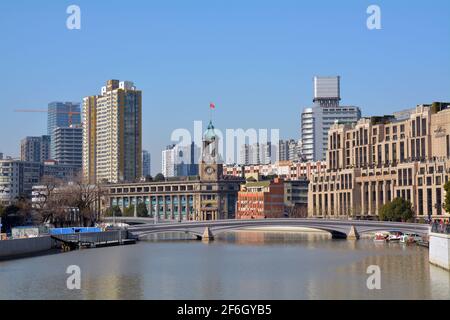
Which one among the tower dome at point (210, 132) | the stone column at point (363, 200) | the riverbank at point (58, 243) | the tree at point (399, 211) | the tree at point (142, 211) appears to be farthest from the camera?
the tree at point (142, 211)

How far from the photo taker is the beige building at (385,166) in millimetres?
128275

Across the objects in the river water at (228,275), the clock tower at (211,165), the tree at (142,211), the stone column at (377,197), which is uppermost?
the clock tower at (211,165)

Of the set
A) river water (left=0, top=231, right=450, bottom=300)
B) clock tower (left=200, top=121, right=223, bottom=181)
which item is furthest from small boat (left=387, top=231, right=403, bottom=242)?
clock tower (left=200, top=121, right=223, bottom=181)

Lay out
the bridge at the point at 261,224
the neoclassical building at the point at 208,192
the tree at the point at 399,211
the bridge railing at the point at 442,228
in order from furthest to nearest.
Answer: the neoclassical building at the point at 208,192 < the tree at the point at 399,211 < the bridge at the point at 261,224 < the bridge railing at the point at 442,228

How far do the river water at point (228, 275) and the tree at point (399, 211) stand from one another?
112 ft

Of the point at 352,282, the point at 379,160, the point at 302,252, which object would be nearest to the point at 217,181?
the point at 379,160

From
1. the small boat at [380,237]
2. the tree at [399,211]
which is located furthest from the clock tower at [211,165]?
the small boat at [380,237]

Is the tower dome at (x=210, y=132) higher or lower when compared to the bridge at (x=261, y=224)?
higher

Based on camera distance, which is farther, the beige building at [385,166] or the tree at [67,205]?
the beige building at [385,166]

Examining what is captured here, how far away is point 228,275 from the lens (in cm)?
5947

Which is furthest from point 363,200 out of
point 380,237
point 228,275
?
point 228,275

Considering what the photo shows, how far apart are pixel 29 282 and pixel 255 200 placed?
12246 centimetres

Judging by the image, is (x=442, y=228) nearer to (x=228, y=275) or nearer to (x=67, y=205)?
(x=228, y=275)

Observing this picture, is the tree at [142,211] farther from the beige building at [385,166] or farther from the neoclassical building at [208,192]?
the beige building at [385,166]
